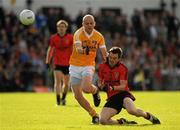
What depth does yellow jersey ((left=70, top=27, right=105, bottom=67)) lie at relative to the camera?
17.6 metres

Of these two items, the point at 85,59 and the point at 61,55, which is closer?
the point at 85,59

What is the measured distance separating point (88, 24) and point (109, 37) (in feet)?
70.2

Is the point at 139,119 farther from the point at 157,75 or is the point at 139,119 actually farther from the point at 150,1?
the point at 150,1

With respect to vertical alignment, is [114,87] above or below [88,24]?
below

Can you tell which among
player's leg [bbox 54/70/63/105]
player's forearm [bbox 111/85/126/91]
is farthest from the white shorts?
player's leg [bbox 54/70/63/105]

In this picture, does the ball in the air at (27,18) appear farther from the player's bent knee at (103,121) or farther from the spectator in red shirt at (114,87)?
the player's bent knee at (103,121)

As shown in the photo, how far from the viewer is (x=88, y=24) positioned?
17.3 meters

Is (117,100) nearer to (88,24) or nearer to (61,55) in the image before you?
(88,24)

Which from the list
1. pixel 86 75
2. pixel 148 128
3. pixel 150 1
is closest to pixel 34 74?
pixel 150 1

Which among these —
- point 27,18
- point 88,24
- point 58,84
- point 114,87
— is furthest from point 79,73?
point 58,84

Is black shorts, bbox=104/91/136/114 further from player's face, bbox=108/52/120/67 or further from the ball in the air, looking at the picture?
the ball in the air

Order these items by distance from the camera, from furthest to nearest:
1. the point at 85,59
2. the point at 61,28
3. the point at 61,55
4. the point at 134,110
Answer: the point at 61,55
the point at 61,28
the point at 85,59
the point at 134,110

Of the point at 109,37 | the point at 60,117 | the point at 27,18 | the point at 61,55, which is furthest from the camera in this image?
the point at 109,37

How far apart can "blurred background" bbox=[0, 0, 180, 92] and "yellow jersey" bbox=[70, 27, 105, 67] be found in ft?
56.0
